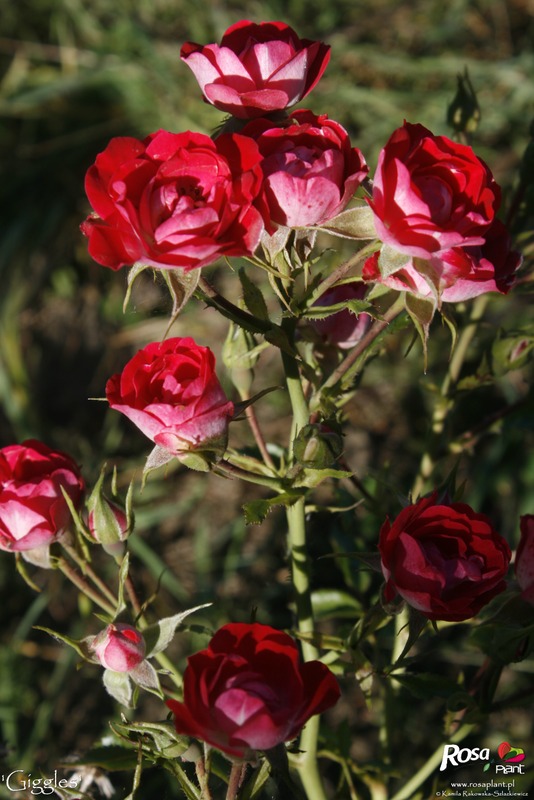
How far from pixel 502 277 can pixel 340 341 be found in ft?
0.76

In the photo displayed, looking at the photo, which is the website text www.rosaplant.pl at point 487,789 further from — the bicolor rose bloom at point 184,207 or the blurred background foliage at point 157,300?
the bicolor rose bloom at point 184,207

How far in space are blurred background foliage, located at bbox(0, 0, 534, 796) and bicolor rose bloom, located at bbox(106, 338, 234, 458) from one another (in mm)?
1099

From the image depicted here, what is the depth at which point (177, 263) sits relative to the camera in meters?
0.68

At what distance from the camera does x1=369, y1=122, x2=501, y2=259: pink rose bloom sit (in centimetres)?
68

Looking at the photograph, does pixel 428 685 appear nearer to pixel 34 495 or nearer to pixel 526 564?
pixel 526 564

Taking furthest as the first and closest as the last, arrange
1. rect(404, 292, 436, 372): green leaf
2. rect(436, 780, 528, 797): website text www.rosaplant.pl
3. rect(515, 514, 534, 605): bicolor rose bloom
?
rect(436, 780, 528, 797): website text www.rosaplant.pl
rect(515, 514, 534, 605): bicolor rose bloom
rect(404, 292, 436, 372): green leaf

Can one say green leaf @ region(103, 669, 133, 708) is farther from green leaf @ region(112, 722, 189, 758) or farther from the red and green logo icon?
the red and green logo icon

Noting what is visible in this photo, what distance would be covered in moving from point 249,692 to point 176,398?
0.90 feet

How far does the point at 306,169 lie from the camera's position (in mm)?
709

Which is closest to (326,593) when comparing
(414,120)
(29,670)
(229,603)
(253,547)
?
(229,603)

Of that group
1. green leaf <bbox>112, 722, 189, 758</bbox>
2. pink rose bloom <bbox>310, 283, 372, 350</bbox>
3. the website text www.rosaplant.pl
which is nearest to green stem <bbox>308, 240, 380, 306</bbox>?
pink rose bloom <bbox>310, 283, 372, 350</bbox>

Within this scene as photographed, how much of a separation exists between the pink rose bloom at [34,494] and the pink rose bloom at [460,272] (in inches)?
16.3

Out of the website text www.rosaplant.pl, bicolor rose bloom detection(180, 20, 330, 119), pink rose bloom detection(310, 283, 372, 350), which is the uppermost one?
bicolor rose bloom detection(180, 20, 330, 119)

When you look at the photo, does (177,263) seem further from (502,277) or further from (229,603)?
(229,603)
